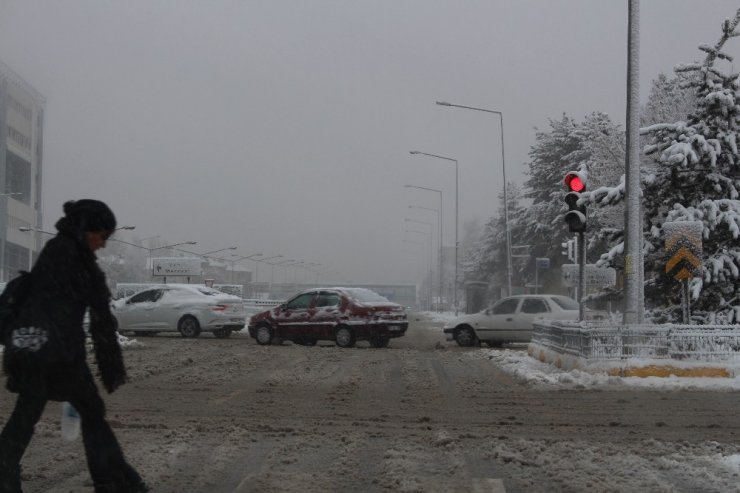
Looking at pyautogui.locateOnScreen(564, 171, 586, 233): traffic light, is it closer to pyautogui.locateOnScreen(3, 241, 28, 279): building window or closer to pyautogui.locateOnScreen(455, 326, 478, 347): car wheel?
pyautogui.locateOnScreen(455, 326, 478, 347): car wheel

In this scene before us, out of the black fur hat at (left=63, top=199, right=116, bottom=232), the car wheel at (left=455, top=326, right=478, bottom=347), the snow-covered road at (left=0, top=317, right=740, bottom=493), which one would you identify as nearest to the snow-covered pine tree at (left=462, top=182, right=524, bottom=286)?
the car wheel at (left=455, top=326, right=478, bottom=347)

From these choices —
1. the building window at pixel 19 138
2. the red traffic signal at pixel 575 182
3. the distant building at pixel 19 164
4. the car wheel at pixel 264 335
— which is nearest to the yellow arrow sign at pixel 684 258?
the red traffic signal at pixel 575 182

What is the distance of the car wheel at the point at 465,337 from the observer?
76.4 feet

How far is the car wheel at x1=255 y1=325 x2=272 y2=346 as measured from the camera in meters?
23.0

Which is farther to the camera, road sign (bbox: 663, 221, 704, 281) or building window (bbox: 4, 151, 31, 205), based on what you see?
building window (bbox: 4, 151, 31, 205)

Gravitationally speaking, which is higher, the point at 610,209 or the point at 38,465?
the point at 610,209

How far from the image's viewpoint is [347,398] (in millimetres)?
10633

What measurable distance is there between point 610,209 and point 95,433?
15.8 meters

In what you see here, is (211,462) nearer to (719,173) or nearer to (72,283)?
(72,283)

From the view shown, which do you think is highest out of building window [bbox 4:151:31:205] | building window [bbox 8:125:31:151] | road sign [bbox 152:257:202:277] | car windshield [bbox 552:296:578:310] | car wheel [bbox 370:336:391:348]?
building window [bbox 8:125:31:151]

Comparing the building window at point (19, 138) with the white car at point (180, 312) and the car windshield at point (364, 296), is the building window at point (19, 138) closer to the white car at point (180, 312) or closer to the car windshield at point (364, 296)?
the white car at point (180, 312)

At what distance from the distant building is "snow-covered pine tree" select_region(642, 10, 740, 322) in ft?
223

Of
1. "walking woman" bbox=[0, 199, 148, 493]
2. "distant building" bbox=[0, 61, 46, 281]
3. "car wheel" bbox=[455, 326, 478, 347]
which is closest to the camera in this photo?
"walking woman" bbox=[0, 199, 148, 493]

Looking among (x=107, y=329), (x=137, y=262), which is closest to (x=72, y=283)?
(x=107, y=329)
